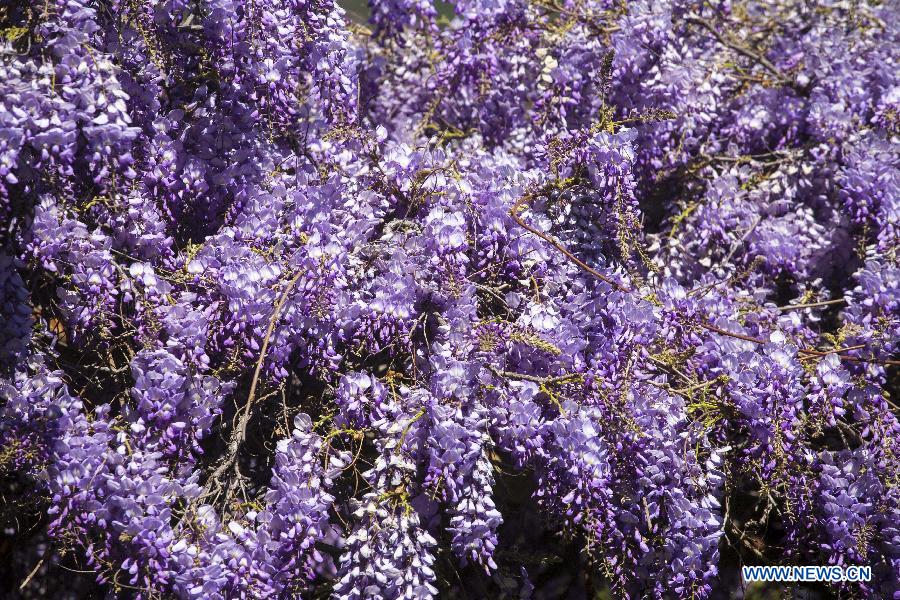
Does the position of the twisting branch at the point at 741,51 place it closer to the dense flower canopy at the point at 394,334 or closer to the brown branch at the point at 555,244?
the dense flower canopy at the point at 394,334

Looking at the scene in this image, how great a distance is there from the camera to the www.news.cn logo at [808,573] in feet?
7.67

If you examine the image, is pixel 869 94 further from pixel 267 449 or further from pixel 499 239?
pixel 267 449

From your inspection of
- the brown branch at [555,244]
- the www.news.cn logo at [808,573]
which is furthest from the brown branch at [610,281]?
the www.news.cn logo at [808,573]

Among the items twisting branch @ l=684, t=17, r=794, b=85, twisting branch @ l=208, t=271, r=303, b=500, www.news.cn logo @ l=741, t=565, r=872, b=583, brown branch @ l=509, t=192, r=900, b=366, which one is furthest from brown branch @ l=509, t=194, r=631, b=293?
twisting branch @ l=684, t=17, r=794, b=85

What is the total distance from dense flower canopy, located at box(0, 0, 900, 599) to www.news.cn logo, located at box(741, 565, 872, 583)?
1.6 inches

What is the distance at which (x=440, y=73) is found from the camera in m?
3.08

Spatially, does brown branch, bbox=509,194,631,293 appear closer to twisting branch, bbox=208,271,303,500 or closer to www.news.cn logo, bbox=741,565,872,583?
twisting branch, bbox=208,271,303,500

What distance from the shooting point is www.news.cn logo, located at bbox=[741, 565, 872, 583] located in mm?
2338

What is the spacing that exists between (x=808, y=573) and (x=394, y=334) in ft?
4.63

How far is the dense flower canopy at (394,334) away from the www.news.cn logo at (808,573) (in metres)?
0.04

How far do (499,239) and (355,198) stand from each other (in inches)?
18.4

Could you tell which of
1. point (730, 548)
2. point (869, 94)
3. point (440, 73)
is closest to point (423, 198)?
point (440, 73)

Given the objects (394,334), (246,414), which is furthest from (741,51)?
(246,414)

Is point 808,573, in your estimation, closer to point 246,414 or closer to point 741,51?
point 246,414
